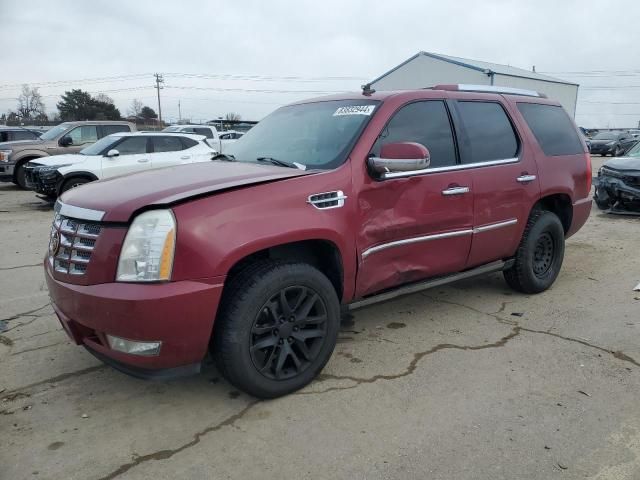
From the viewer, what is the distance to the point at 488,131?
14.0 feet

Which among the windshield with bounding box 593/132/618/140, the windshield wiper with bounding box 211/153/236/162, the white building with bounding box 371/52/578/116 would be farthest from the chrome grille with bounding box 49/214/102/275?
the windshield with bounding box 593/132/618/140

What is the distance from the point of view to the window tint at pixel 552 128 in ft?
15.4

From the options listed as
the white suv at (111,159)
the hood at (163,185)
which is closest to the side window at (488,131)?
the hood at (163,185)

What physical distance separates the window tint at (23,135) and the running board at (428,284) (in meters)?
17.3

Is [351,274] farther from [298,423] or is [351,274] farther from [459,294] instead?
[459,294]

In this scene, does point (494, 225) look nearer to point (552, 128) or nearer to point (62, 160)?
point (552, 128)

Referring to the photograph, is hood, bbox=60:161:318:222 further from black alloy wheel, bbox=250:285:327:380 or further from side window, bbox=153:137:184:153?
side window, bbox=153:137:184:153

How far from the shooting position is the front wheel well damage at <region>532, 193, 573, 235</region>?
4889mm

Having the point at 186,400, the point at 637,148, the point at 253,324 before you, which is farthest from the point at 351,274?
the point at 637,148

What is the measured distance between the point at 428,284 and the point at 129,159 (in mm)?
8522

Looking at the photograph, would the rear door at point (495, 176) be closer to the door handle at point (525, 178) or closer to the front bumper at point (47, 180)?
the door handle at point (525, 178)

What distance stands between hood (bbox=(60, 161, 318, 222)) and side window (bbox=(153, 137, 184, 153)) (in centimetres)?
810

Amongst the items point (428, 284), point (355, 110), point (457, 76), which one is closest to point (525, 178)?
point (428, 284)

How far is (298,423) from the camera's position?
9.12 feet
